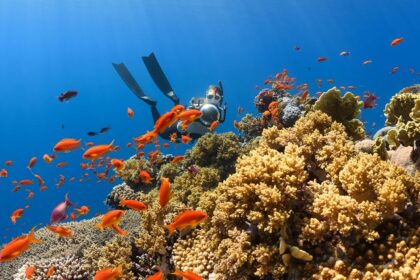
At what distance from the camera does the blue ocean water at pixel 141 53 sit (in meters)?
120

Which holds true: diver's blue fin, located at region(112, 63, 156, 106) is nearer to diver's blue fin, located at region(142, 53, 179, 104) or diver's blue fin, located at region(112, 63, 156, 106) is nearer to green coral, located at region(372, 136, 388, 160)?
diver's blue fin, located at region(142, 53, 179, 104)

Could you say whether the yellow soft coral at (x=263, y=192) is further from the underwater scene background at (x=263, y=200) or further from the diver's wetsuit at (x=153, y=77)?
the diver's wetsuit at (x=153, y=77)

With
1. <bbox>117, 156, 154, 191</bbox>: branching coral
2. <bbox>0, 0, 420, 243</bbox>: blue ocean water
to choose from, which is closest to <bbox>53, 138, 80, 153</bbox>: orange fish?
<bbox>117, 156, 154, 191</bbox>: branching coral

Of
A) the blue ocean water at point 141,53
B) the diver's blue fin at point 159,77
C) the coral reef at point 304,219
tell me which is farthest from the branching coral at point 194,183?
the blue ocean water at point 141,53

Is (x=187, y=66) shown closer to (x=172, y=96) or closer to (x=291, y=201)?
(x=172, y=96)

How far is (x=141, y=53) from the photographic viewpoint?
161 meters

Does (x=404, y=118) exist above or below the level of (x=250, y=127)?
below

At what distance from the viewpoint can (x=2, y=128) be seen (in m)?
136

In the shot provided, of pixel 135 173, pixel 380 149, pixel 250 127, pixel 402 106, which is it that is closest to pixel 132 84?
pixel 135 173

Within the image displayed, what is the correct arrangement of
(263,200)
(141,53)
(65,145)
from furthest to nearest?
(141,53), (65,145), (263,200)

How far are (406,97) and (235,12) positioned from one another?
124 metres

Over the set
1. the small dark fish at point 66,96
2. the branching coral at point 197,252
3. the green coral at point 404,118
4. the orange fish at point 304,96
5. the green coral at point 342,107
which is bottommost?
the branching coral at point 197,252

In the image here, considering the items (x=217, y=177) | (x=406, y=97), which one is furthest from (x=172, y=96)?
(x=406, y=97)

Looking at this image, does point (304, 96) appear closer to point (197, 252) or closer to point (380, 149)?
point (380, 149)
